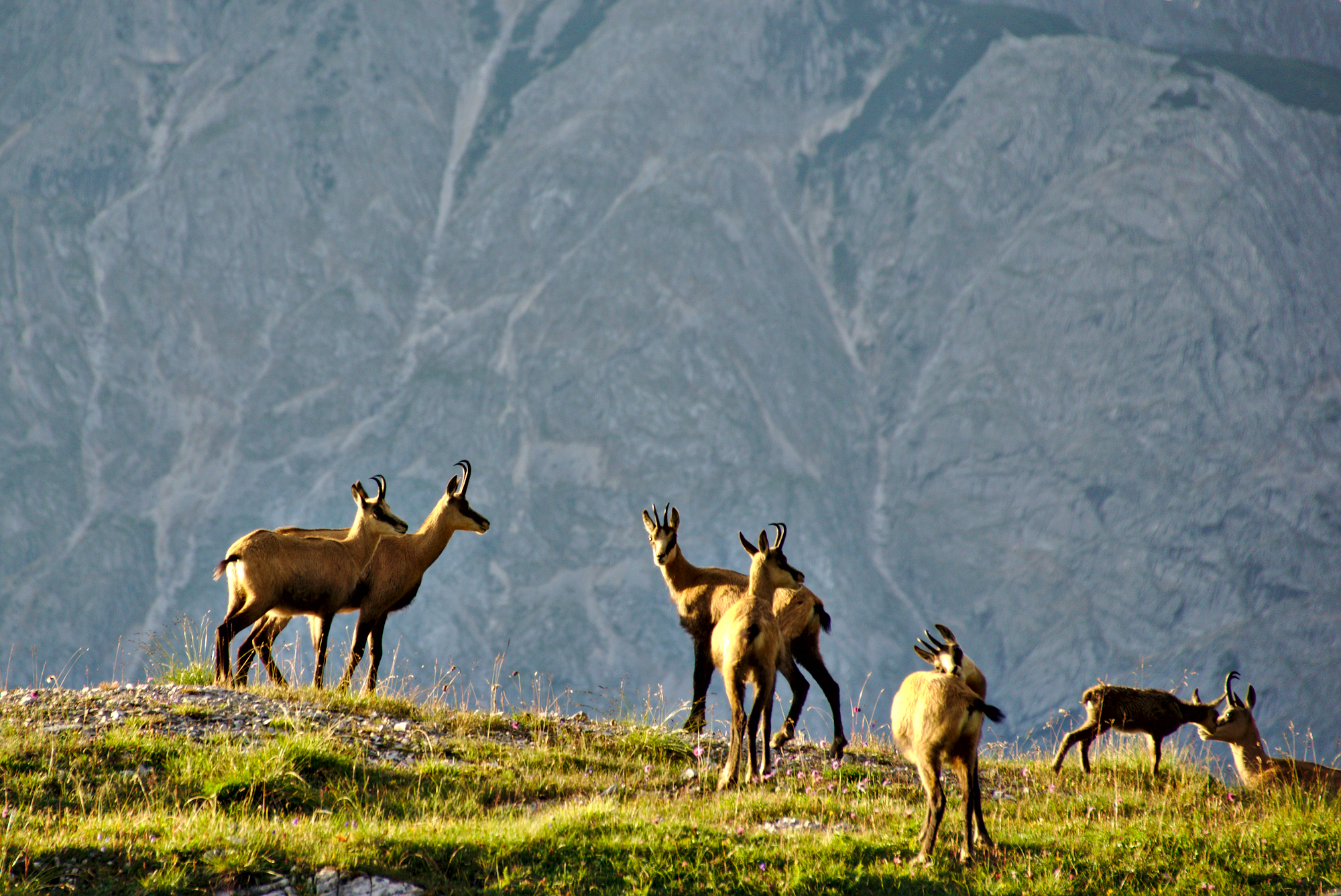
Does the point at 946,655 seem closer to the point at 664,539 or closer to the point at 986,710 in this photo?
the point at 986,710

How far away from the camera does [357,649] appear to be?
43.1 feet

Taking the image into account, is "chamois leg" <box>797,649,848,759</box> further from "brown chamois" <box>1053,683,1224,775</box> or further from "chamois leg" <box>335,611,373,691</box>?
"chamois leg" <box>335,611,373,691</box>

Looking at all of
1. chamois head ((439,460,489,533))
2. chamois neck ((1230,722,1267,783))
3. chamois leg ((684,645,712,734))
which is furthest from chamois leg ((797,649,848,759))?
chamois head ((439,460,489,533))

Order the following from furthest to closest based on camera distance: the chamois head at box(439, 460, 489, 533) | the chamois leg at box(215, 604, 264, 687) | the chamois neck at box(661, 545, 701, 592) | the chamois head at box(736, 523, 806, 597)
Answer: the chamois head at box(439, 460, 489, 533)
the chamois neck at box(661, 545, 701, 592)
the chamois leg at box(215, 604, 264, 687)
the chamois head at box(736, 523, 806, 597)

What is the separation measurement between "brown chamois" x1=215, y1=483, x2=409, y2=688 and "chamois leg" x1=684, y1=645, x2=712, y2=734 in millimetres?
3634

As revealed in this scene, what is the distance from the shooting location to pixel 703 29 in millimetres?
184000

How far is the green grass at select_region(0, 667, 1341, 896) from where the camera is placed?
25.0ft

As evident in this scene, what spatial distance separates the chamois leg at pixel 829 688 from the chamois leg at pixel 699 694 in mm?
981

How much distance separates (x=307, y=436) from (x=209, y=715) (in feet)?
500

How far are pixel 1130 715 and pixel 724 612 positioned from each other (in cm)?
428

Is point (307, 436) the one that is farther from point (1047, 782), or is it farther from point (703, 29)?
point (1047, 782)

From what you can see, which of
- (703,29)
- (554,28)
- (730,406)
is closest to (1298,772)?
(730,406)

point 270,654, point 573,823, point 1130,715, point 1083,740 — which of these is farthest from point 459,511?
point 1130,715

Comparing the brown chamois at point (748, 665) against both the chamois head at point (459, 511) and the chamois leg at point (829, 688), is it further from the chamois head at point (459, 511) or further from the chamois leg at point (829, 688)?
the chamois head at point (459, 511)
